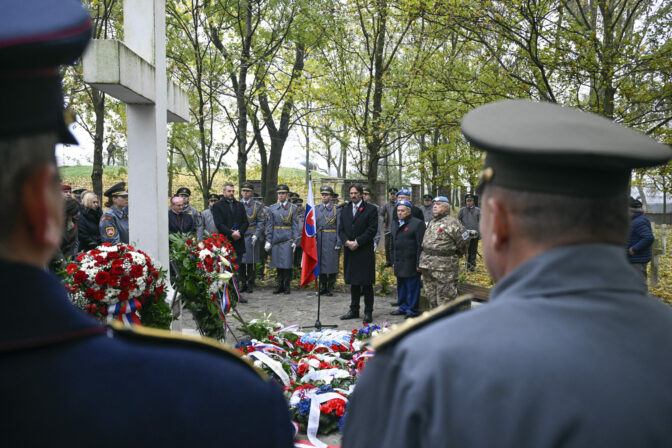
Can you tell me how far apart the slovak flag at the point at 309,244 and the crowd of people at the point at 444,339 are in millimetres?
6394

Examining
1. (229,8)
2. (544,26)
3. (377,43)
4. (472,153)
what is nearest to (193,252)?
(544,26)

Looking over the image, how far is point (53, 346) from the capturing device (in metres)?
0.76

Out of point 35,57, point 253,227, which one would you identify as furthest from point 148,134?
point 253,227

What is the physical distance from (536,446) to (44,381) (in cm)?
81

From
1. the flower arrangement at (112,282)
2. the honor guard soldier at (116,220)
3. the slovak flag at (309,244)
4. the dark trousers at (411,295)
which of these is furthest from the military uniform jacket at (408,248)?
the flower arrangement at (112,282)

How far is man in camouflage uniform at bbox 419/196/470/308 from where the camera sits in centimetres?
753

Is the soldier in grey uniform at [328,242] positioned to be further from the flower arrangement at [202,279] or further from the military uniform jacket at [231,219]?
the flower arrangement at [202,279]

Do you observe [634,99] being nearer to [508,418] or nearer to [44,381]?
[508,418]

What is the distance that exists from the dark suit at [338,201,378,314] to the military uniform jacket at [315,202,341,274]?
126 centimetres

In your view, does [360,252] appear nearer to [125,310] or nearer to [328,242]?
[328,242]

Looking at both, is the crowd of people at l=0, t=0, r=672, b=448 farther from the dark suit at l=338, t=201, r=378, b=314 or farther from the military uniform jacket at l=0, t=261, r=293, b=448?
the dark suit at l=338, t=201, r=378, b=314

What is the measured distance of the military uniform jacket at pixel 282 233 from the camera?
10711 millimetres

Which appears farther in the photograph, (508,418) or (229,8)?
(229,8)

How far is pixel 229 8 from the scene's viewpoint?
12.0 m
